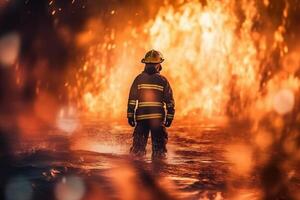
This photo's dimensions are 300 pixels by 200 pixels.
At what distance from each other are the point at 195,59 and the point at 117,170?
24.4 m

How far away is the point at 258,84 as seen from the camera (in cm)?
3055

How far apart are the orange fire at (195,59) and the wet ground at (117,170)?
1273cm

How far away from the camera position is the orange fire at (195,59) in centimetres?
2844

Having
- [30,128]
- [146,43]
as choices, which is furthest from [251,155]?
[146,43]

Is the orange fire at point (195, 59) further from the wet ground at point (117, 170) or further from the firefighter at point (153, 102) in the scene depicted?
the firefighter at point (153, 102)

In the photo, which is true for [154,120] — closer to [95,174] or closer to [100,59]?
[95,174]

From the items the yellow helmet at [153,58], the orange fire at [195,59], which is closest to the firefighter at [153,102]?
the yellow helmet at [153,58]

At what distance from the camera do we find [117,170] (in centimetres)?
983

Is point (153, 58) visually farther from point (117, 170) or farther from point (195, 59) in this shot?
point (195, 59)

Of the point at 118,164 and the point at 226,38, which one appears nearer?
the point at 118,164

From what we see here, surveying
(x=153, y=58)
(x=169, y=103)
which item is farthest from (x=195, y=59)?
(x=169, y=103)

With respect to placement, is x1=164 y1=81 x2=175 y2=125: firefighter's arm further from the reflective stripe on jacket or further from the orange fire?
the orange fire

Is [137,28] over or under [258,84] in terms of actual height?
over

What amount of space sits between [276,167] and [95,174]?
3.36 meters
